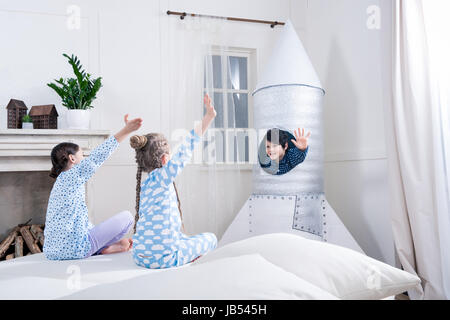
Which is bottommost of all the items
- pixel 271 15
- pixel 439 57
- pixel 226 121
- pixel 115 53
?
pixel 226 121

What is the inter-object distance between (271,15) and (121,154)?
6.03 feet

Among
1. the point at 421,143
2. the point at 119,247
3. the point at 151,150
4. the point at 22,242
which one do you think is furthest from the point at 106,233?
the point at 421,143

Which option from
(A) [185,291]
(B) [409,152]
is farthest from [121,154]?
(A) [185,291]

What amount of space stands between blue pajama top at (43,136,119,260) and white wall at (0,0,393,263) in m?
1.11

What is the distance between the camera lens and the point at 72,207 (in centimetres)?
212

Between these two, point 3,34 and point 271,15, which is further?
point 271,15

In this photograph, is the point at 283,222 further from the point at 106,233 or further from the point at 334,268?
the point at 334,268

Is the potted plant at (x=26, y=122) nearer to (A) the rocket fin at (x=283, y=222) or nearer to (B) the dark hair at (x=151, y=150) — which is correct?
(B) the dark hair at (x=151, y=150)

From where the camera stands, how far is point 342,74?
3.24 meters

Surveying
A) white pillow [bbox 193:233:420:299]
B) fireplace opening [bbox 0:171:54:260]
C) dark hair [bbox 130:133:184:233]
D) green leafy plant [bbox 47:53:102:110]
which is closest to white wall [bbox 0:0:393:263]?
green leafy plant [bbox 47:53:102:110]

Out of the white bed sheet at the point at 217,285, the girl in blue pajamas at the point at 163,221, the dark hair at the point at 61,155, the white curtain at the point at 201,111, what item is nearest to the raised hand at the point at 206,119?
the girl in blue pajamas at the point at 163,221

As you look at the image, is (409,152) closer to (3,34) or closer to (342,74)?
(342,74)

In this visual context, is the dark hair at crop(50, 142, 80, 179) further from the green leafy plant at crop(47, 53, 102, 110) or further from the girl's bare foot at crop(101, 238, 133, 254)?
the green leafy plant at crop(47, 53, 102, 110)

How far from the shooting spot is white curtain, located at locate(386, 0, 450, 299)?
2.23 meters
